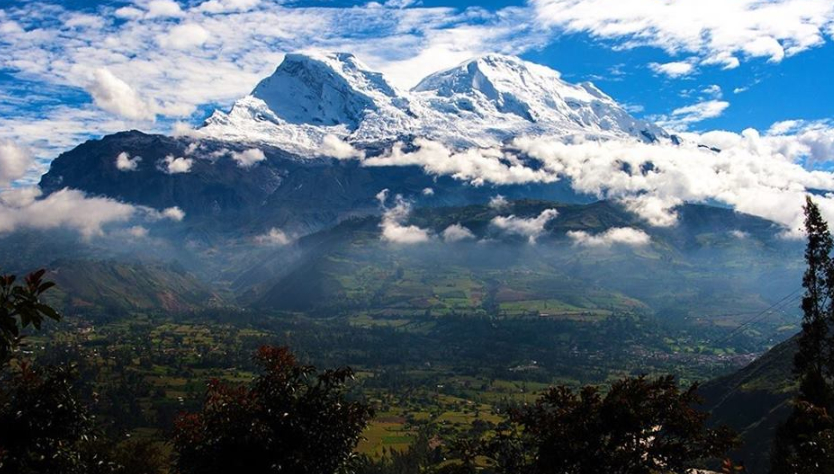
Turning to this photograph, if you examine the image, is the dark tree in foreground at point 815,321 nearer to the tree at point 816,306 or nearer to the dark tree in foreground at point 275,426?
the tree at point 816,306

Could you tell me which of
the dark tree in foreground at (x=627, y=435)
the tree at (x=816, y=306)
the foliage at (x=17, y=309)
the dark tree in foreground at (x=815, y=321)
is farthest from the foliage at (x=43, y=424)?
the tree at (x=816, y=306)

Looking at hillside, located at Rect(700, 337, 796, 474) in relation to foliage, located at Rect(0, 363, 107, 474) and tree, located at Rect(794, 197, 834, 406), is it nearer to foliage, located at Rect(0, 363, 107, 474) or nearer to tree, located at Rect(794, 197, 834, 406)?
tree, located at Rect(794, 197, 834, 406)

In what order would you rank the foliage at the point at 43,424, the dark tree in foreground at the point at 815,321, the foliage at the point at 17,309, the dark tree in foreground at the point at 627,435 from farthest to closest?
the dark tree in foreground at the point at 815,321, the foliage at the point at 43,424, the dark tree in foreground at the point at 627,435, the foliage at the point at 17,309

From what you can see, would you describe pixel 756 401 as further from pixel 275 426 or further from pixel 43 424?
pixel 43 424

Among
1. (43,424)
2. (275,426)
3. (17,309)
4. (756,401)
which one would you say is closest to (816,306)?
(275,426)

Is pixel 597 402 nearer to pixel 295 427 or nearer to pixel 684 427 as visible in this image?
pixel 684 427

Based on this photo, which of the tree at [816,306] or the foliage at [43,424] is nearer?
the foliage at [43,424]

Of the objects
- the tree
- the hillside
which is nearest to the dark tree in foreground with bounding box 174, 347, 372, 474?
the tree
